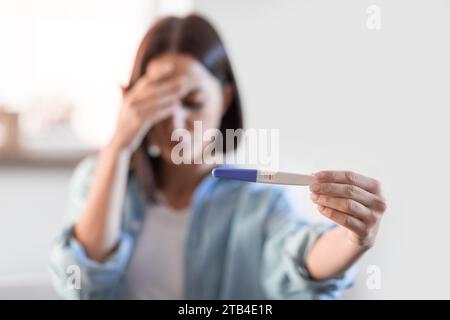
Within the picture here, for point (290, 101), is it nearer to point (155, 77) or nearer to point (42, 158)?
point (155, 77)

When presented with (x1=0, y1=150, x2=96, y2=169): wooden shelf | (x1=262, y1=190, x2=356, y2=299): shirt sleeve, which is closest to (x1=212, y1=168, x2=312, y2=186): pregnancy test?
(x1=262, y1=190, x2=356, y2=299): shirt sleeve

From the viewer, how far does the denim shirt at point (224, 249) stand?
1.81ft

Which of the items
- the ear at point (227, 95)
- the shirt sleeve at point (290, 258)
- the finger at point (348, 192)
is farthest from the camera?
the ear at point (227, 95)

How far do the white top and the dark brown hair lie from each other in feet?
0.12

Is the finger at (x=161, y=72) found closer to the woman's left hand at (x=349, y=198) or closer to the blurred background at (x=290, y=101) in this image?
the blurred background at (x=290, y=101)

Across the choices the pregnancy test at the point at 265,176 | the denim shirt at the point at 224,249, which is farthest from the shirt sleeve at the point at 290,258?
the pregnancy test at the point at 265,176

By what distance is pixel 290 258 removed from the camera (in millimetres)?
543

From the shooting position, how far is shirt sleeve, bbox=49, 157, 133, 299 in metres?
0.56

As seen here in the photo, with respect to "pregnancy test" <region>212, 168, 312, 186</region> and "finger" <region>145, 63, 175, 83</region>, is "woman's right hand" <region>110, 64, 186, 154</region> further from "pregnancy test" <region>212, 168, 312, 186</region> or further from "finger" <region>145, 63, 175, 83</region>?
"pregnancy test" <region>212, 168, 312, 186</region>

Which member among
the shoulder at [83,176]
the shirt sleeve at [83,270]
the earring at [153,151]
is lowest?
the shirt sleeve at [83,270]

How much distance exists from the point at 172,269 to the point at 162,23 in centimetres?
28

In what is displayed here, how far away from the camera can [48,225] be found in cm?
70

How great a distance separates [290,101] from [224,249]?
18cm
